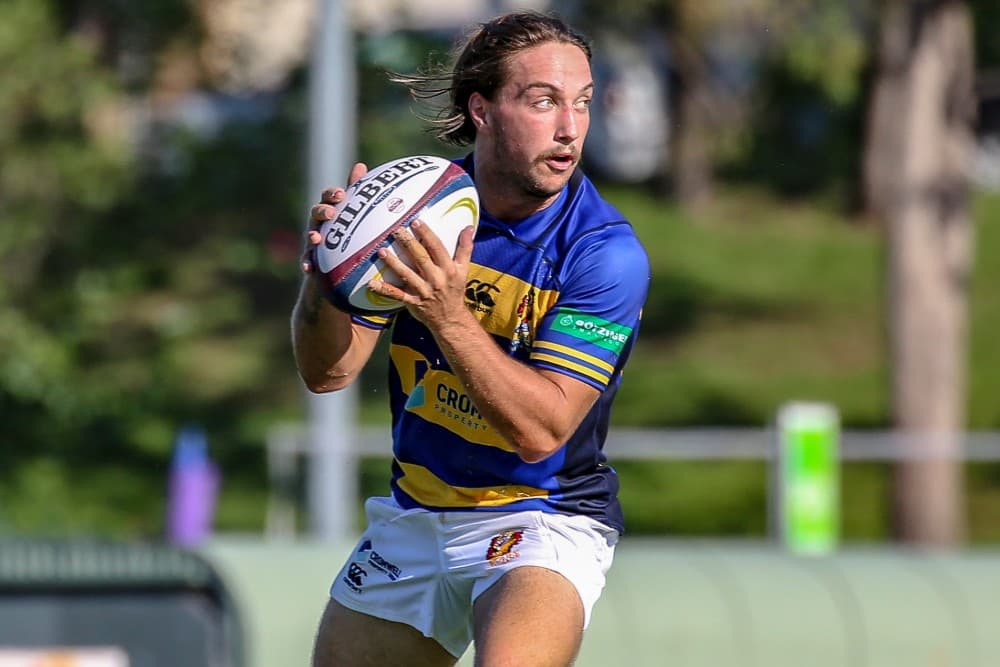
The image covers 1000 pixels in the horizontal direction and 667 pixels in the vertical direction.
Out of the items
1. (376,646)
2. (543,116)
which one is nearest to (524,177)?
(543,116)

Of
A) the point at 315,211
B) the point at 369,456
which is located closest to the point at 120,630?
the point at 315,211

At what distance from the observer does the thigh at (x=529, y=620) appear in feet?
14.7

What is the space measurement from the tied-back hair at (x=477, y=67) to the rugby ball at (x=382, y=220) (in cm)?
33

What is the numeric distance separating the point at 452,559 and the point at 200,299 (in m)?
20.2

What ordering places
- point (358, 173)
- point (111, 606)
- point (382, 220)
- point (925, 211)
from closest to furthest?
point (382, 220), point (358, 173), point (111, 606), point (925, 211)

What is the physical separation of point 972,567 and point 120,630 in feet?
14.9

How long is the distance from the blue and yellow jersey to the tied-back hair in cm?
38

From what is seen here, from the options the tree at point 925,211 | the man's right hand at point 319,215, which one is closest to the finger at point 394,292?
the man's right hand at point 319,215

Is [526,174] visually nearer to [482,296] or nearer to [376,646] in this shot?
[482,296]

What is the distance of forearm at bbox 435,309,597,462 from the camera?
4336mm

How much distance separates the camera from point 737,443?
1791 cm

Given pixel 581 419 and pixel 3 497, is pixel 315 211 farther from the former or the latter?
pixel 3 497

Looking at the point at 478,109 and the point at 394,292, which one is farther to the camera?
the point at 478,109

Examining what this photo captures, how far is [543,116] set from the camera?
4.63 metres
